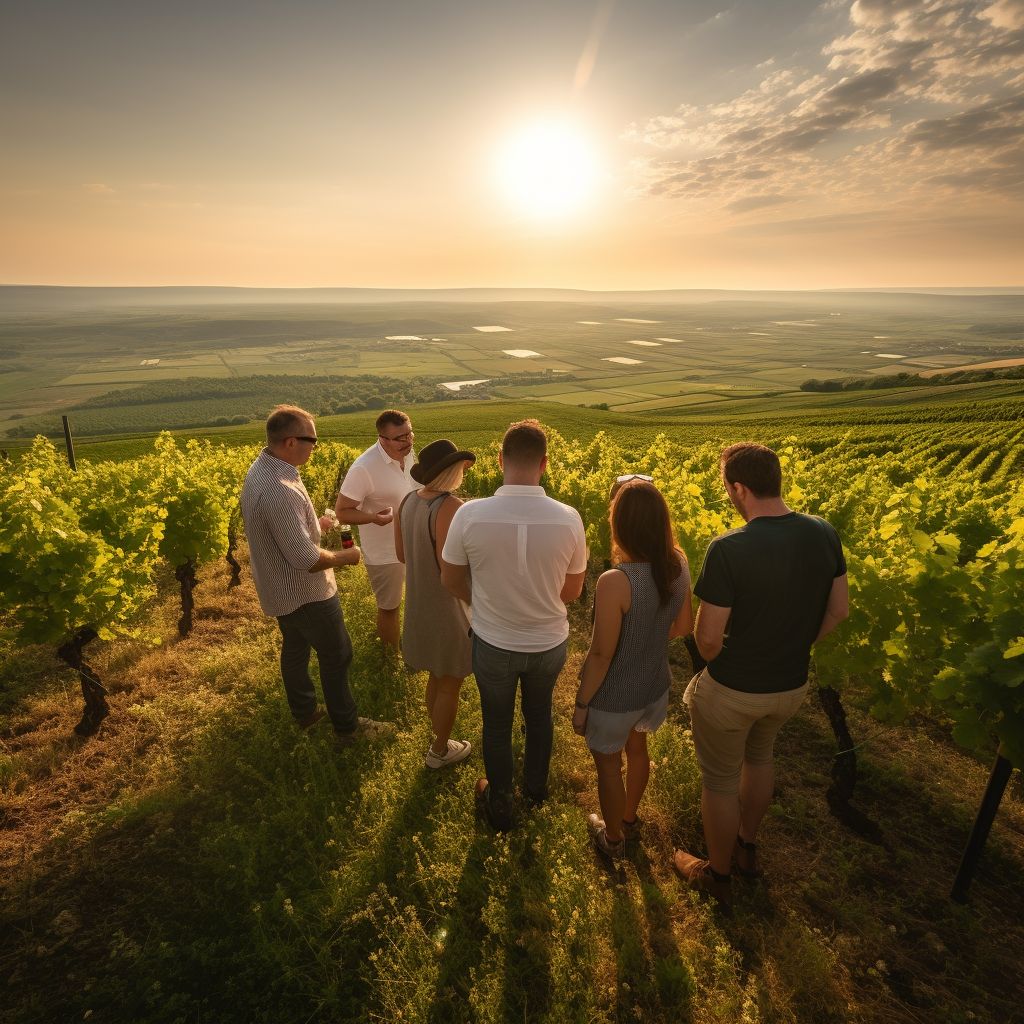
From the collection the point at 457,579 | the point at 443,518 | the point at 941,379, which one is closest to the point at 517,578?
the point at 457,579

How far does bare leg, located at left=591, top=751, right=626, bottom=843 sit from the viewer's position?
369 cm

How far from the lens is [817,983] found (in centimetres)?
319

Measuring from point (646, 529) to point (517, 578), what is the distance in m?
0.86

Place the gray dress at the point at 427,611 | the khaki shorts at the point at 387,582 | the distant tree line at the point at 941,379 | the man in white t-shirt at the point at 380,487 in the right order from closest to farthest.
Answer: the gray dress at the point at 427,611 → the man in white t-shirt at the point at 380,487 → the khaki shorts at the point at 387,582 → the distant tree line at the point at 941,379

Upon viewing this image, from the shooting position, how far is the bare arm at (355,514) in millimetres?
5938

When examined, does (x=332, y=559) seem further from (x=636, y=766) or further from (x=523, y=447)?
(x=636, y=766)

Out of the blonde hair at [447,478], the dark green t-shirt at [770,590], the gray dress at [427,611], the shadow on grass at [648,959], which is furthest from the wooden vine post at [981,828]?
the blonde hair at [447,478]

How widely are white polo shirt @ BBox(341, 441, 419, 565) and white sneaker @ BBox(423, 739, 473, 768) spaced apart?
7.07 feet

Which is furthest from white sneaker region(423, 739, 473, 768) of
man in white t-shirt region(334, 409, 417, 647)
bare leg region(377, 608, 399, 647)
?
man in white t-shirt region(334, 409, 417, 647)

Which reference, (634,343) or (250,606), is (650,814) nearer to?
(250,606)

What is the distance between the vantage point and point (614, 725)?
3.57 m

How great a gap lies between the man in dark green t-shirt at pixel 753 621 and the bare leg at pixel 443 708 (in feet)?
6.81

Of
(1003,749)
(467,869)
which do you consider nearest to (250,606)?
(467,869)

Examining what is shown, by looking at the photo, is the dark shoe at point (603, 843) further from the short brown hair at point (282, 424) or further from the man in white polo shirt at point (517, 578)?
the short brown hair at point (282, 424)
